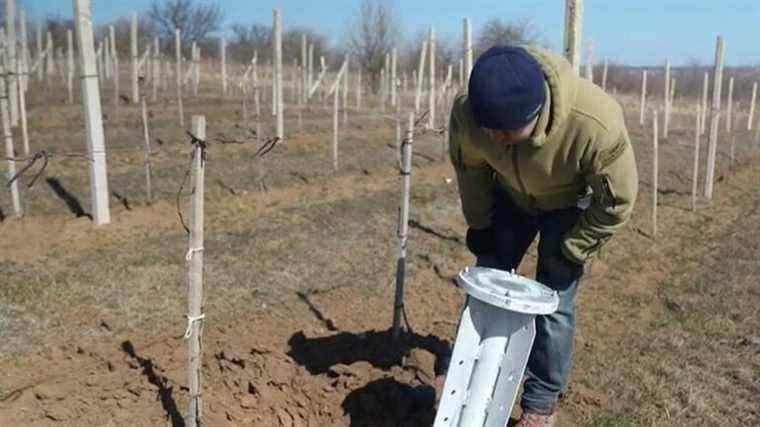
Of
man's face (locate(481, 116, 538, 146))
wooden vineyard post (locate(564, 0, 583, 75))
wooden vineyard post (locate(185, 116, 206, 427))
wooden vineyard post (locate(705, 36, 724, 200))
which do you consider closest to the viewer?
man's face (locate(481, 116, 538, 146))

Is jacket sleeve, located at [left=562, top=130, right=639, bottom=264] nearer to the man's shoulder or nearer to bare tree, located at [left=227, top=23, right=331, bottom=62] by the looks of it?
the man's shoulder

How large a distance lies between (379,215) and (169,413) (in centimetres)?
562

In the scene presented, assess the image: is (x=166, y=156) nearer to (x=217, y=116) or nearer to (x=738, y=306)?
(x=217, y=116)

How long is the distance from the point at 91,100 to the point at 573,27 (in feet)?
16.3

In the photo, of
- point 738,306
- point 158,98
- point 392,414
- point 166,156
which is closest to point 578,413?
point 392,414

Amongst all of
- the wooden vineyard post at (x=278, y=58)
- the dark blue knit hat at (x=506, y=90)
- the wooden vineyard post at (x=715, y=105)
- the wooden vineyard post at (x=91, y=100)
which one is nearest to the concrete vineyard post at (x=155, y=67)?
the wooden vineyard post at (x=278, y=58)

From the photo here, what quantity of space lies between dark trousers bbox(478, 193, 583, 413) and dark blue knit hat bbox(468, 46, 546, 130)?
86 centimetres

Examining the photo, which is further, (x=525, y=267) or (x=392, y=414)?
(x=525, y=267)

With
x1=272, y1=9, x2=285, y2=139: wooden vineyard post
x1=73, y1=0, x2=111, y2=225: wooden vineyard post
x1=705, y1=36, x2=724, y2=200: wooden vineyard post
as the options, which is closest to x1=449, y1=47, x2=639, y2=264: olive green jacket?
x1=73, y1=0, x2=111, y2=225: wooden vineyard post

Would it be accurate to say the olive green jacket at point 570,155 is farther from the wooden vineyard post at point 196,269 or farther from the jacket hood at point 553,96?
the wooden vineyard post at point 196,269

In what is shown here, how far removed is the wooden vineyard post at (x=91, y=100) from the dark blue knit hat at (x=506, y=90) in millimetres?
5919

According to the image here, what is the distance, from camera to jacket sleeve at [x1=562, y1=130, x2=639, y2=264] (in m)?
2.54

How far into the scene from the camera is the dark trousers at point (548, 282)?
9.71 ft

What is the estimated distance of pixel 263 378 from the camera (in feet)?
11.2
